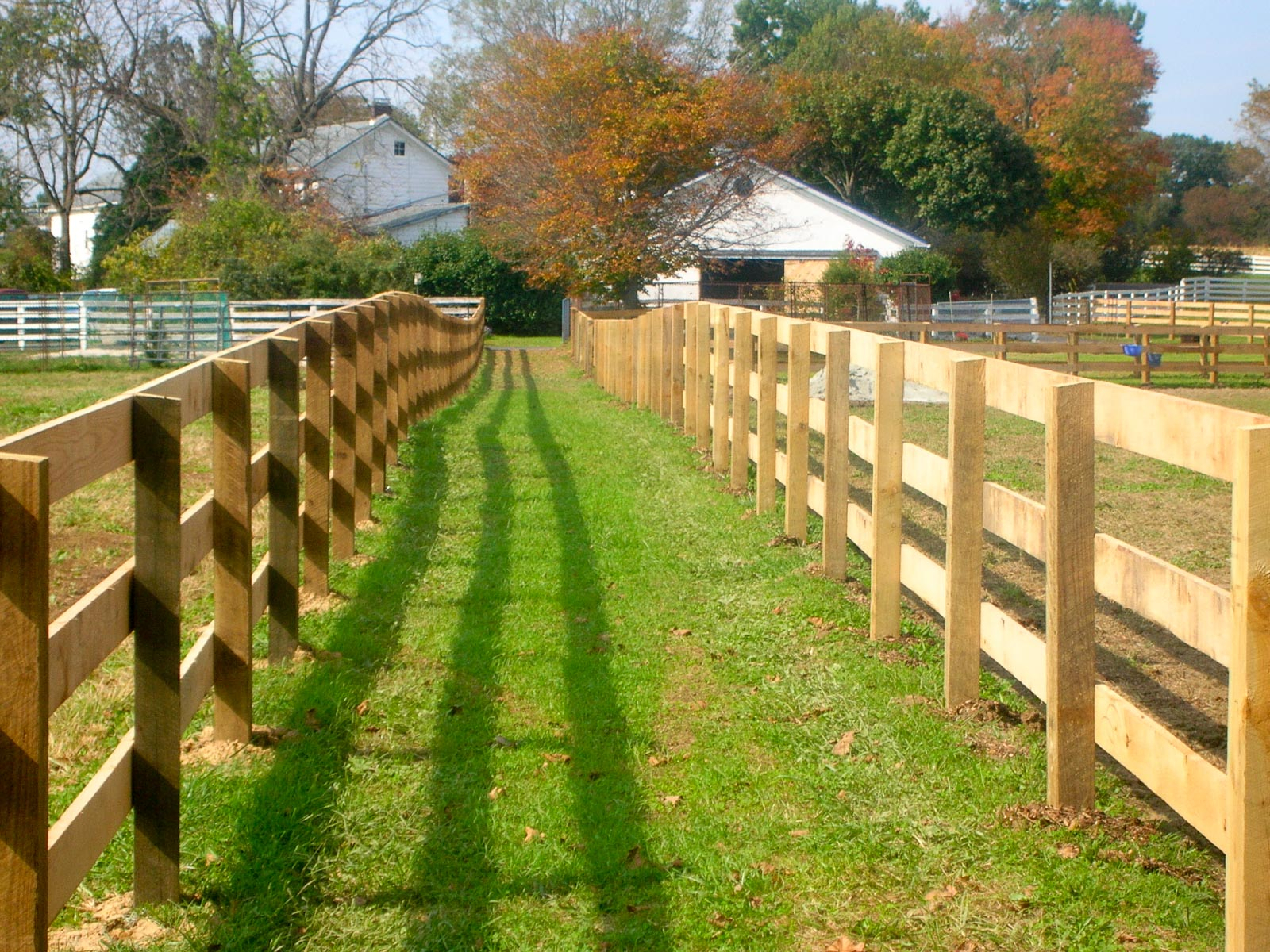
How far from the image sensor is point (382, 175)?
57.1 meters

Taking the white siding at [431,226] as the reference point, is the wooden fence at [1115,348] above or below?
below

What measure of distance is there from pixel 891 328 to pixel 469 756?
1724cm

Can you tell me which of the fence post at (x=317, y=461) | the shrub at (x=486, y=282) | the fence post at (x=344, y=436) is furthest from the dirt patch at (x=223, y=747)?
the shrub at (x=486, y=282)

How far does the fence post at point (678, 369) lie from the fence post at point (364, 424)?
5.07m

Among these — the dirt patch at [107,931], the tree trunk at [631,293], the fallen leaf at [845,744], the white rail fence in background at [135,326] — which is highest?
the tree trunk at [631,293]

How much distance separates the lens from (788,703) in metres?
5.00

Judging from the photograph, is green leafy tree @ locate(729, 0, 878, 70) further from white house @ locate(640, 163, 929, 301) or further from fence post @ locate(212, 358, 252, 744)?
fence post @ locate(212, 358, 252, 744)

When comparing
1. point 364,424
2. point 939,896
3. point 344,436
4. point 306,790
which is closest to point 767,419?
point 364,424

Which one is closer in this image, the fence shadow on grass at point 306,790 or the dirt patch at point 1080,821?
the fence shadow on grass at point 306,790

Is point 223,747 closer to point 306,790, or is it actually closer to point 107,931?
point 306,790

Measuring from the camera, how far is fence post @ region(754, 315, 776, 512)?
8547 millimetres

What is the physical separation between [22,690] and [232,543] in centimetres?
189

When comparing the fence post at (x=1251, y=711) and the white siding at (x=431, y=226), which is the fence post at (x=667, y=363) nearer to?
the fence post at (x=1251, y=711)

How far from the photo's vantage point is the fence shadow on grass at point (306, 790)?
10.8 ft
